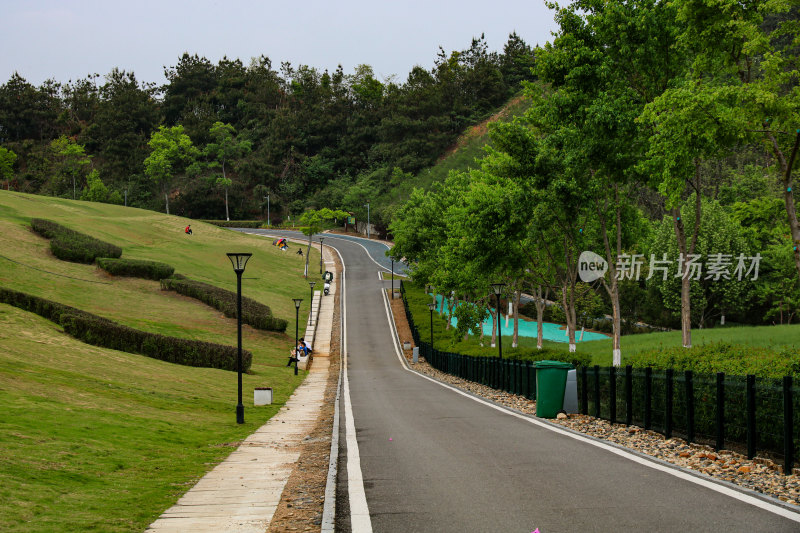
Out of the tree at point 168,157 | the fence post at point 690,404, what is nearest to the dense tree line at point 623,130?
the fence post at point 690,404

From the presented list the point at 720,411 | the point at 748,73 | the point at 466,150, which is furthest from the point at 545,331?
the point at 466,150

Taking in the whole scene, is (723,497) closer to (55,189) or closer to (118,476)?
(118,476)

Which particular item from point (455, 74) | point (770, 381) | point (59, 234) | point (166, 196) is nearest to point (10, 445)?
point (770, 381)

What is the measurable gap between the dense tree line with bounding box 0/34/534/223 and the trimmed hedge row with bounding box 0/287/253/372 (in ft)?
323

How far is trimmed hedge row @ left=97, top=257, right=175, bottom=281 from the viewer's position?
4697 centimetres

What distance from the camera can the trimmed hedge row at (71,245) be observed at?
156 ft

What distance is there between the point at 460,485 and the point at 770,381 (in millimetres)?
5147

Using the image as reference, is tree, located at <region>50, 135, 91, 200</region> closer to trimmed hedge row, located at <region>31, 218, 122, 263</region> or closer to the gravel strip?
trimmed hedge row, located at <region>31, 218, 122, 263</region>

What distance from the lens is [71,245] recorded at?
48375mm

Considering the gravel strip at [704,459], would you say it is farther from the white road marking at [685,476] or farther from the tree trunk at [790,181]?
the tree trunk at [790,181]

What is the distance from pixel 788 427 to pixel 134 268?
47.3 metres

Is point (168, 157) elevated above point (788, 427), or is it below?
above

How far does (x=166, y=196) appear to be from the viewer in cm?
13688

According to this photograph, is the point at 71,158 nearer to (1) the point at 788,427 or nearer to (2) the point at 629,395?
(2) the point at 629,395
